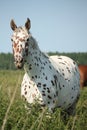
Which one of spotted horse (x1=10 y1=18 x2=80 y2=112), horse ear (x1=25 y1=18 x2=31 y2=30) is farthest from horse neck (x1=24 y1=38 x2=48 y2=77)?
horse ear (x1=25 y1=18 x2=31 y2=30)

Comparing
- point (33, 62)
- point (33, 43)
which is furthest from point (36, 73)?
point (33, 43)

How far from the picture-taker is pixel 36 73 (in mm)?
6988

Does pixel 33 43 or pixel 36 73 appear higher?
pixel 33 43

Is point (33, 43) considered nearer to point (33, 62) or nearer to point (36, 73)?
point (33, 62)

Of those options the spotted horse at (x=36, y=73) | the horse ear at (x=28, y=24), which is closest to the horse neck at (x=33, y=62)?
the spotted horse at (x=36, y=73)

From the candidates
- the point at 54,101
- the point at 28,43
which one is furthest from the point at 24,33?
the point at 54,101

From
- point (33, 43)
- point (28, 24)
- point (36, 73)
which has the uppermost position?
point (28, 24)

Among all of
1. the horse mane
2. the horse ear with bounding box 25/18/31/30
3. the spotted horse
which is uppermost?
the horse ear with bounding box 25/18/31/30

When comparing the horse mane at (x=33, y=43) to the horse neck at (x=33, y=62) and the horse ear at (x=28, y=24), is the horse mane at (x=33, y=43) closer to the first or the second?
the horse neck at (x=33, y=62)

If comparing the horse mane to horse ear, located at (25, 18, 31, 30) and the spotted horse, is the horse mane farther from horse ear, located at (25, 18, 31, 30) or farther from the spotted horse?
horse ear, located at (25, 18, 31, 30)

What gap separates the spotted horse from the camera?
651 centimetres

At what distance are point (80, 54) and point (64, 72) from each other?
149 feet

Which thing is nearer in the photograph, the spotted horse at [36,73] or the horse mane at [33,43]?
the spotted horse at [36,73]

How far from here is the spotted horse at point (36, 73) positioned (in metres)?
6.51
